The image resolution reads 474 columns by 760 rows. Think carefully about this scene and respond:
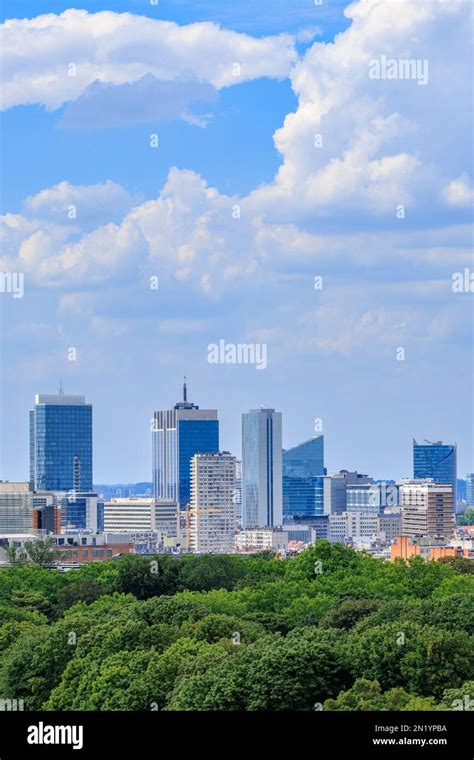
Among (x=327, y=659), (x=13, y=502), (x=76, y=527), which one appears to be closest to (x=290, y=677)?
(x=327, y=659)

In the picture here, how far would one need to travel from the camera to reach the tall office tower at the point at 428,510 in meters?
156

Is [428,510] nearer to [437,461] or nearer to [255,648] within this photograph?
[437,461]

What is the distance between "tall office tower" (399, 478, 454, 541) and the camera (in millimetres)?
156125

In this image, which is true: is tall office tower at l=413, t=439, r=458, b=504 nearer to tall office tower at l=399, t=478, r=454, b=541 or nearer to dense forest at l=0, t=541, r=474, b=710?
tall office tower at l=399, t=478, r=454, b=541

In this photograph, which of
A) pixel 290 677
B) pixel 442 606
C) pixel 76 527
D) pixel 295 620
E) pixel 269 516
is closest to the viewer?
pixel 290 677

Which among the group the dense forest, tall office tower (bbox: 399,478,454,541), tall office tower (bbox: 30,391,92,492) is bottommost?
the dense forest

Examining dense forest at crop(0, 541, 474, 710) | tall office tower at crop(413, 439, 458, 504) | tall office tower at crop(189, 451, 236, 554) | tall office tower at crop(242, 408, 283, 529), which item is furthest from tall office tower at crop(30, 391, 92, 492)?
dense forest at crop(0, 541, 474, 710)

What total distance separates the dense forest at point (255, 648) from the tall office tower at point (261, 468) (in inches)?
5773

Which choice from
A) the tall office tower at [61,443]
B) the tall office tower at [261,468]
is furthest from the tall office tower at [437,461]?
the tall office tower at [61,443]

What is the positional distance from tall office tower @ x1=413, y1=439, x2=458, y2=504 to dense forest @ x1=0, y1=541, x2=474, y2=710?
14299 centimetres

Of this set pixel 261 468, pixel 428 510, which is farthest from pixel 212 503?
pixel 428 510
